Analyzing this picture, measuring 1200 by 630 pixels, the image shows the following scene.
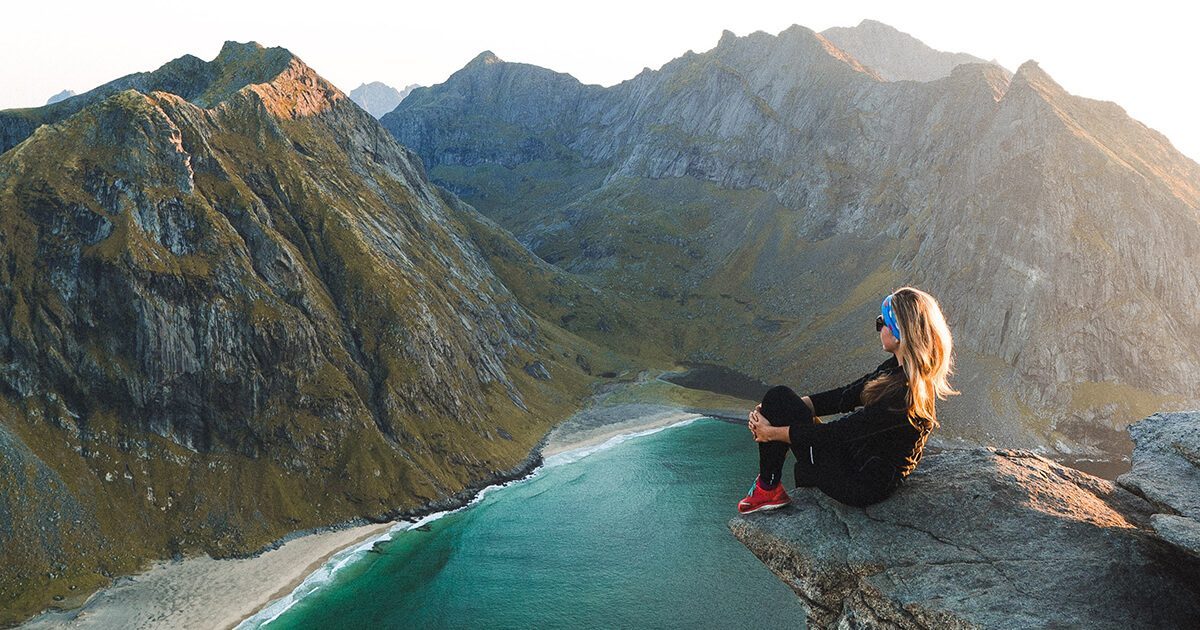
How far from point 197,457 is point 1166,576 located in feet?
377

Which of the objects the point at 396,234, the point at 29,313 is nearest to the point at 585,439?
the point at 396,234

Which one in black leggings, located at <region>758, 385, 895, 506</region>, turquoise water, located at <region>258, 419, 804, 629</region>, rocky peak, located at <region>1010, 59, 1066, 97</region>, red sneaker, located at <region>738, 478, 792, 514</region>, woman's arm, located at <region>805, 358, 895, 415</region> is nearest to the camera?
black leggings, located at <region>758, 385, 895, 506</region>

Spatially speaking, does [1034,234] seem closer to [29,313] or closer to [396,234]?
[396,234]

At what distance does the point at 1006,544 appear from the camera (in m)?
10.4

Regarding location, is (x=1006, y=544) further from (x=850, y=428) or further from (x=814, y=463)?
(x=814, y=463)

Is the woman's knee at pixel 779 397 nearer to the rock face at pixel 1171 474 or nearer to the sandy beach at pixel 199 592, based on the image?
the rock face at pixel 1171 474

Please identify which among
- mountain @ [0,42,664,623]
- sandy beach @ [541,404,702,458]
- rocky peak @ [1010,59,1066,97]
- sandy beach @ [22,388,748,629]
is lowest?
sandy beach @ [22,388,748,629]

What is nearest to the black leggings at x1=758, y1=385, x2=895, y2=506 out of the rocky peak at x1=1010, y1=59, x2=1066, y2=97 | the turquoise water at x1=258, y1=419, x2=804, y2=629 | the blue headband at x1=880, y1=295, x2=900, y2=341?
the blue headband at x1=880, y1=295, x2=900, y2=341

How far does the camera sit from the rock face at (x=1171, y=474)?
9.17m

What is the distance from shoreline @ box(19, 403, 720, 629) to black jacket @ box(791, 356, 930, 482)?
8422 cm

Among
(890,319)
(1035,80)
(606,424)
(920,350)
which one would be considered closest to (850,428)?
(920,350)

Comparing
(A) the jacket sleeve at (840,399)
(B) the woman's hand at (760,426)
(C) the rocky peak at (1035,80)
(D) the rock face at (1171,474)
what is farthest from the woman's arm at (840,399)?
(C) the rocky peak at (1035,80)

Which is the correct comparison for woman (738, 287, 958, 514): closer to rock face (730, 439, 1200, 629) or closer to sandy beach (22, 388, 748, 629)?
rock face (730, 439, 1200, 629)

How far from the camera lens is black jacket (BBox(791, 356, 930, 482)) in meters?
10.7
